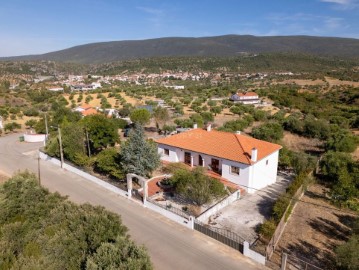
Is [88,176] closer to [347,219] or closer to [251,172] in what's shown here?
[251,172]

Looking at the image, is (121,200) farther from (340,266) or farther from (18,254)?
(340,266)

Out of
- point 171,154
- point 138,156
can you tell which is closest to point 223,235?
point 138,156

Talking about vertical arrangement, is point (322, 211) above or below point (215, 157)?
below

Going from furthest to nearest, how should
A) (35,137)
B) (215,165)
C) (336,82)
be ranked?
1. (336,82)
2. (35,137)
3. (215,165)

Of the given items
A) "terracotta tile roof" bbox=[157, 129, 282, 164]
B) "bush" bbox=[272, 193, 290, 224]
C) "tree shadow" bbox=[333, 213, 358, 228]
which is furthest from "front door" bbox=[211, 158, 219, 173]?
"tree shadow" bbox=[333, 213, 358, 228]

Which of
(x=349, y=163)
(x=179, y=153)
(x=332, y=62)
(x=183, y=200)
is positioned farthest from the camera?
(x=332, y=62)

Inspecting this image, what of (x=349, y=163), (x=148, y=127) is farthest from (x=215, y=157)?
(x=148, y=127)
